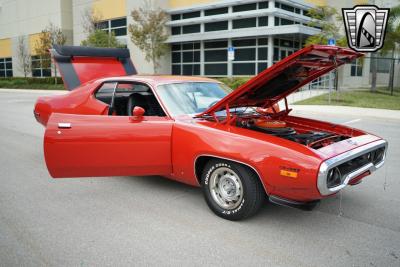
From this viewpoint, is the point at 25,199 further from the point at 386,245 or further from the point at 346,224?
the point at 386,245

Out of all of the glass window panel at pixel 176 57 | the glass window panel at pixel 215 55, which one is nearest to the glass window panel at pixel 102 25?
the glass window panel at pixel 176 57

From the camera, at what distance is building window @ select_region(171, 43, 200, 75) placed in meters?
31.9

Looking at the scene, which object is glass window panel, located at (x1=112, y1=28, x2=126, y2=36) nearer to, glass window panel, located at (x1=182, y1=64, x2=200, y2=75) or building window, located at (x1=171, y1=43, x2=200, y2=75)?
building window, located at (x1=171, y1=43, x2=200, y2=75)

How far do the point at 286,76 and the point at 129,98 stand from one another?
2.13m

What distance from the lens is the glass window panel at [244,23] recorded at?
27791 millimetres

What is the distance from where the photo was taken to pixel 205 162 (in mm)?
4371

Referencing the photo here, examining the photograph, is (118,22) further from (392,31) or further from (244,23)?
(392,31)

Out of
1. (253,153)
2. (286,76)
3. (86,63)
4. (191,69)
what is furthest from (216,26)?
(253,153)

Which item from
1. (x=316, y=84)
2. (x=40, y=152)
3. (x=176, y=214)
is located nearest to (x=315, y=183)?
(x=176, y=214)

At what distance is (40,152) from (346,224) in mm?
5889

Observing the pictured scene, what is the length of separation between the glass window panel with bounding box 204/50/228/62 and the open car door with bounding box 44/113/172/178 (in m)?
26.0

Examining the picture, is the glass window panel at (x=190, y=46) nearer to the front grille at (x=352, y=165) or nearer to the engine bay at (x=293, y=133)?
the engine bay at (x=293, y=133)

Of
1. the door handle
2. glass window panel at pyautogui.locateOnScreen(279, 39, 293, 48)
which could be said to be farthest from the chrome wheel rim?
glass window panel at pyautogui.locateOnScreen(279, 39, 293, 48)

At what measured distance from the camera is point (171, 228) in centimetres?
396
